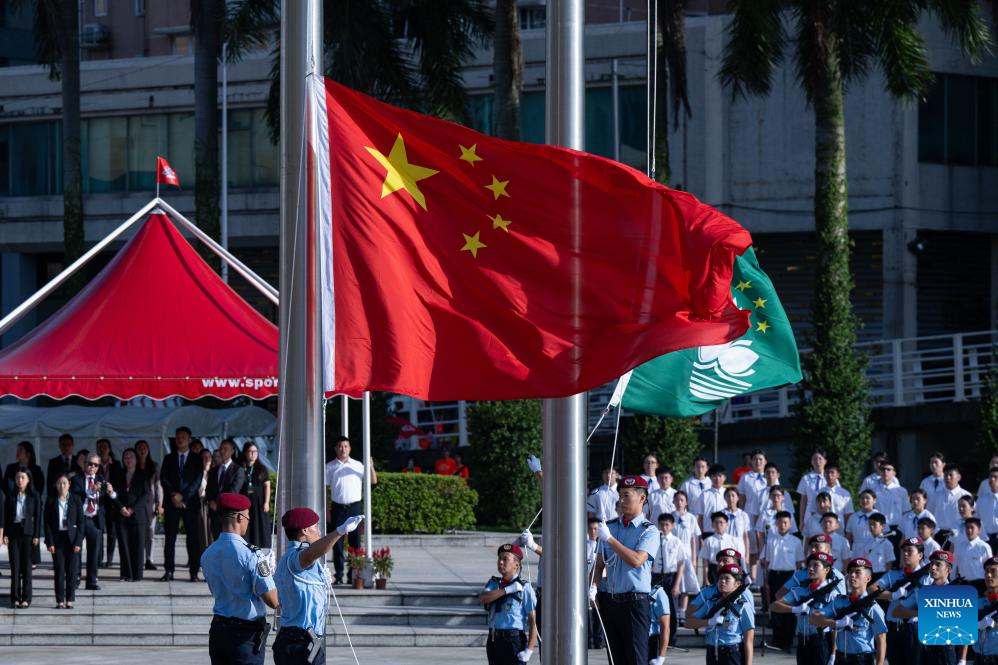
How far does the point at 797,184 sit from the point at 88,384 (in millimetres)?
23595

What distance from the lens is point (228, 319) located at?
19859mm

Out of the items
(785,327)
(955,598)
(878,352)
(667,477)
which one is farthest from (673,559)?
(878,352)

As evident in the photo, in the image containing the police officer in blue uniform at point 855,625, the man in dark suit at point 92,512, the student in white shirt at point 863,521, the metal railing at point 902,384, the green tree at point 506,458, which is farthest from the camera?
the metal railing at point 902,384

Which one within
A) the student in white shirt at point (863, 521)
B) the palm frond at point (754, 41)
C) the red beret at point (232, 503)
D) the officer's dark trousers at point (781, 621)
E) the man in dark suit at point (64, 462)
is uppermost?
the palm frond at point (754, 41)

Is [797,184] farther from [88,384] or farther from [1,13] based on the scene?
[1,13]

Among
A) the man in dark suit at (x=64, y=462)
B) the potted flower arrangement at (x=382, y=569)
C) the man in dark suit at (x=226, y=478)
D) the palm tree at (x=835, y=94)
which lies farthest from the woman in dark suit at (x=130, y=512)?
the palm tree at (x=835, y=94)

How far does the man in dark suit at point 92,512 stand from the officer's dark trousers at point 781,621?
8189mm

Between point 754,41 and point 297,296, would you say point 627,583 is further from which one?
point 754,41

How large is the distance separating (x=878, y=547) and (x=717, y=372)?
17.9ft

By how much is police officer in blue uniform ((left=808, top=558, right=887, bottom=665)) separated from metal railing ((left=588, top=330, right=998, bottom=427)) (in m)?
13.1

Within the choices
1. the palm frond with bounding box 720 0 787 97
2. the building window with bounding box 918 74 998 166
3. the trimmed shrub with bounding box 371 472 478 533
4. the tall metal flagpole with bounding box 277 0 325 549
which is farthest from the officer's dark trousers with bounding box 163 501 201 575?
the building window with bounding box 918 74 998 166

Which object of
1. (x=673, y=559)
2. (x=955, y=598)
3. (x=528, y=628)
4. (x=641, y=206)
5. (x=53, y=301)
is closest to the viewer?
(x=641, y=206)

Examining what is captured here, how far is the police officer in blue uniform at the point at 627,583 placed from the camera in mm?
12492

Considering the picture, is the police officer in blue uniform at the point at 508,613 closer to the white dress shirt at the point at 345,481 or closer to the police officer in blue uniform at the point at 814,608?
the police officer in blue uniform at the point at 814,608
